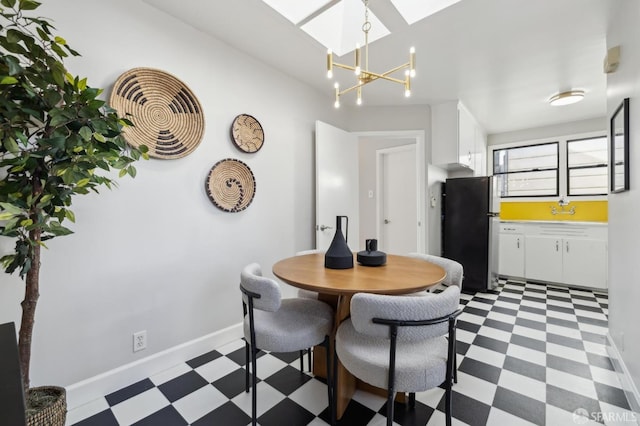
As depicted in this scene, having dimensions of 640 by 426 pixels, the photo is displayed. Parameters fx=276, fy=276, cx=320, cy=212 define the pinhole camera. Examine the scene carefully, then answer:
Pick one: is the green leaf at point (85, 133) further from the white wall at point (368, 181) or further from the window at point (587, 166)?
the window at point (587, 166)

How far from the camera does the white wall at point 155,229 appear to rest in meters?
1.49

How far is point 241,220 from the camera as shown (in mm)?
2318

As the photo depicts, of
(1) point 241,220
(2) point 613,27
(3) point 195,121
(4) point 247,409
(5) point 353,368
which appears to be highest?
(2) point 613,27

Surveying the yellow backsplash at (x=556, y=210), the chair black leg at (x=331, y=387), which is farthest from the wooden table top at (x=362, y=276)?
the yellow backsplash at (x=556, y=210)

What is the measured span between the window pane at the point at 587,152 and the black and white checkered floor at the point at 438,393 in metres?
2.90

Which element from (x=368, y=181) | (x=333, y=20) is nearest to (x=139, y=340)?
(x=333, y=20)

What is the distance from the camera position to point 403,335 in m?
1.03

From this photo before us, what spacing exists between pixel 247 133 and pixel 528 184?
458cm

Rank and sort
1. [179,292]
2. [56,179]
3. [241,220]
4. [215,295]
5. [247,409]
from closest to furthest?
[56,179]
[247,409]
[179,292]
[215,295]
[241,220]

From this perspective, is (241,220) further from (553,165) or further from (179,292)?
(553,165)

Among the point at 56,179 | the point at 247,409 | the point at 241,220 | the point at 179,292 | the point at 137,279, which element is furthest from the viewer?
the point at 241,220

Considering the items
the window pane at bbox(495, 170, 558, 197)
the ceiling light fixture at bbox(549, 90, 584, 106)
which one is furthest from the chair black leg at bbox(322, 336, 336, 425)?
the window pane at bbox(495, 170, 558, 197)

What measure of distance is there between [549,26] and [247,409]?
316cm

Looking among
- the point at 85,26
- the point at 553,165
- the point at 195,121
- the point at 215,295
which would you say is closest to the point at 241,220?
the point at 215,295
